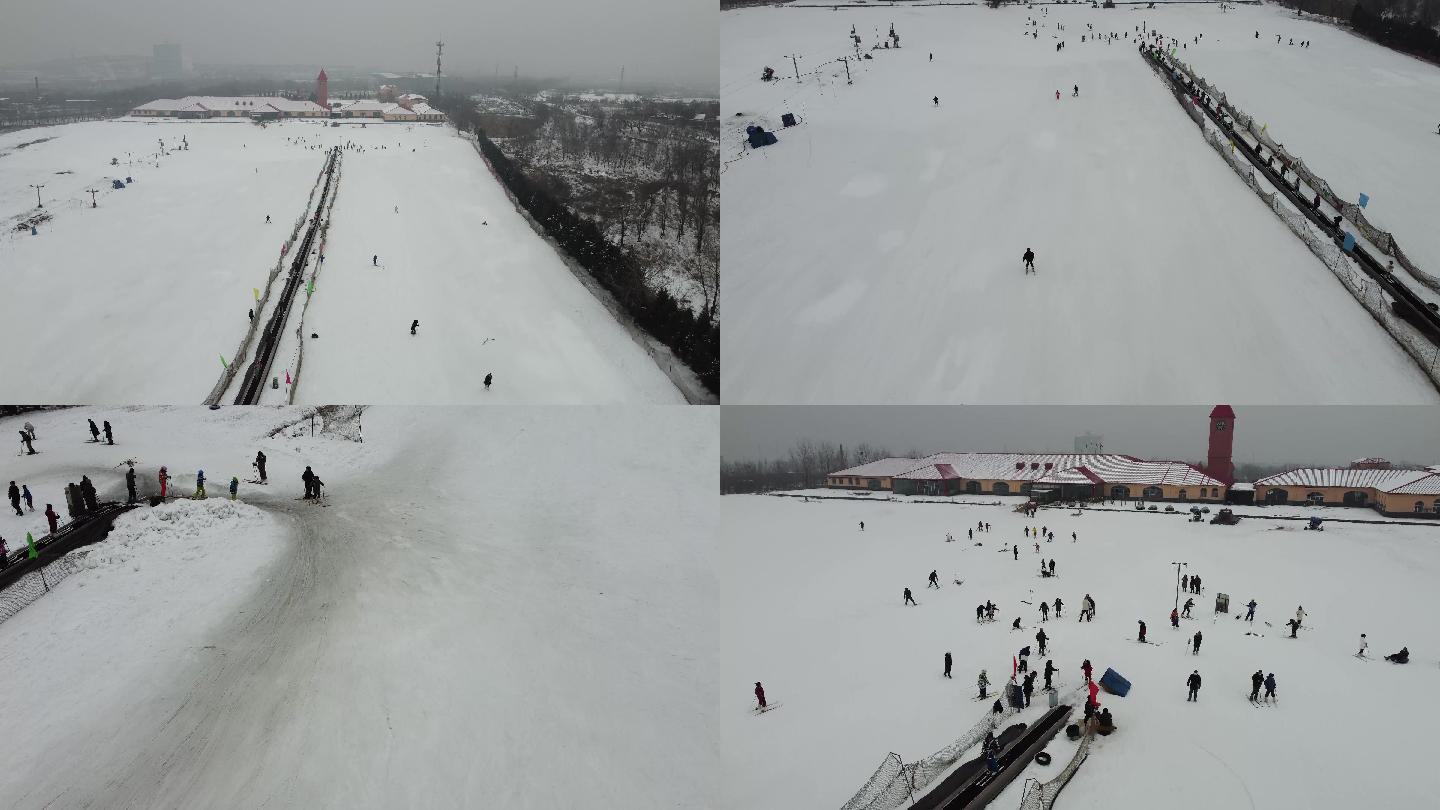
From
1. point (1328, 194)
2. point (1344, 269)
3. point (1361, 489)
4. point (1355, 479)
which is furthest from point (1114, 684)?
point (1355, 479)

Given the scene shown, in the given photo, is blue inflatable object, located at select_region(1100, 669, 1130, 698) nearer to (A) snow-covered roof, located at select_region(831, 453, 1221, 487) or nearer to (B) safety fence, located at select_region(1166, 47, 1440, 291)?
(B) safety fence, located at select_region(1166, 47, 1440, 291)

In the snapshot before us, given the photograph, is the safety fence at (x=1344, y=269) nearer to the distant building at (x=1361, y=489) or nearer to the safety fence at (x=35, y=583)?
the distant building at (x=1361, y=489)

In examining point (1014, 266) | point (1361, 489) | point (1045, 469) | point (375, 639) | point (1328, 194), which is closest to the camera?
point (375, 639)

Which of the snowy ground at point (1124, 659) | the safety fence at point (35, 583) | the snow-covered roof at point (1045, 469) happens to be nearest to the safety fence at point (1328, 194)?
the snowy ground at point (1124, 659)

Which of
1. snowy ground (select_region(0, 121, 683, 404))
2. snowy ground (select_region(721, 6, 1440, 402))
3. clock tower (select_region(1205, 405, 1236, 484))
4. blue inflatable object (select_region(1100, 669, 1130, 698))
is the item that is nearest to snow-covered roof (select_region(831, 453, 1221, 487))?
clock tower (select_region(1205, 405, 1236, 484))

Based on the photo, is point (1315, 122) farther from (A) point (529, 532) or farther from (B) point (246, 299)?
(B) point (246, 299)

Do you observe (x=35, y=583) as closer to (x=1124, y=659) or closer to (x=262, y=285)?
(x=262, y=285)

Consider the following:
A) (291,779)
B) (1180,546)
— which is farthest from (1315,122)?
(291,779)
